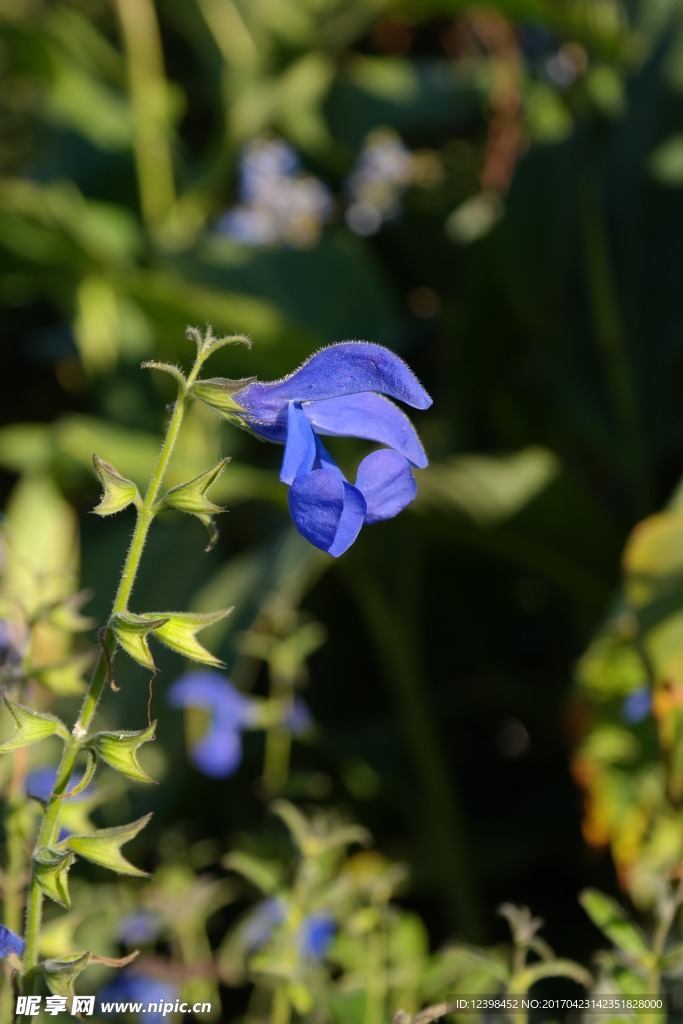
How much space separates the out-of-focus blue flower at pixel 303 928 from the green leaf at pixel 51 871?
1.58 ft

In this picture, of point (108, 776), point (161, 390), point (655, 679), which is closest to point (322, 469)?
point (655, 679)

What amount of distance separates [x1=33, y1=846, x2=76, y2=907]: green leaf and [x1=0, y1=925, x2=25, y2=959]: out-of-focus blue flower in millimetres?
44

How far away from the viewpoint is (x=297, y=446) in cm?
53

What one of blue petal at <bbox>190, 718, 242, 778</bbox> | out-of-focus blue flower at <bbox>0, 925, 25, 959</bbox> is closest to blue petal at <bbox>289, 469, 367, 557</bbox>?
out-of-focus blue flower at <bbox>0, 925, 25, 959</bbox>

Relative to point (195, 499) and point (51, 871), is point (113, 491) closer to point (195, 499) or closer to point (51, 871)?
point (195, 499)

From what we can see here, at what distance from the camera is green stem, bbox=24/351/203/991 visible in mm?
517

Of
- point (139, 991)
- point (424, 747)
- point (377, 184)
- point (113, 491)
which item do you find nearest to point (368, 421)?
point (113, 491)

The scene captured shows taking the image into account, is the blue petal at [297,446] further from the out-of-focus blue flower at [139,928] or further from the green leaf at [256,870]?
the out-of-focus blue flower at [139,928]

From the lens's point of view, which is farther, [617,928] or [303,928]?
[303,928]

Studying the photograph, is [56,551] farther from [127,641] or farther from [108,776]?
[127,641]

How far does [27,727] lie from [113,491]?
116mm

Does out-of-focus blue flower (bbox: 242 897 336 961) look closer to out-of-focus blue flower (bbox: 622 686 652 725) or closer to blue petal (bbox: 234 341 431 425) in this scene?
out-of-focus blue flower (bbox: 622 686 652 725)

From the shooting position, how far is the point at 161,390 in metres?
2.35

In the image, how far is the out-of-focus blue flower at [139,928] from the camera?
43.5 inches
